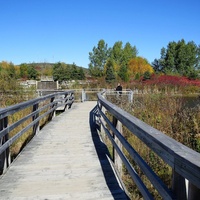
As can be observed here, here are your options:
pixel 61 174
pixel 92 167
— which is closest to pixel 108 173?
pixel 92 167

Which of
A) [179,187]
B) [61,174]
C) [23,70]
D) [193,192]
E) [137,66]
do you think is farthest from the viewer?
[23,70]

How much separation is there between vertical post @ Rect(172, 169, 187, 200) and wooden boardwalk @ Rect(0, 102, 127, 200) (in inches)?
65.5

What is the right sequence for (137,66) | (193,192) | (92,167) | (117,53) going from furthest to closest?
(117,53)
(137,66)
(92,167)
(193,192)

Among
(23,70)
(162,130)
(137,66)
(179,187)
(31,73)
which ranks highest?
(137,66)

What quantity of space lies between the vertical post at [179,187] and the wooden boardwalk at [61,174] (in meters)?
1.66

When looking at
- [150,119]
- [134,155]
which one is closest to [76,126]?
[150,119]

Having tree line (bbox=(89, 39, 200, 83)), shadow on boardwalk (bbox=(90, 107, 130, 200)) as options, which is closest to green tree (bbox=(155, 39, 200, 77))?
tree line (bbox=(89, 39, 200, 83))

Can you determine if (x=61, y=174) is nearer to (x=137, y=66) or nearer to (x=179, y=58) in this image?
(x=179, y=58)

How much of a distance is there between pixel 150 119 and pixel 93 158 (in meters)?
5.40

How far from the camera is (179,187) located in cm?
182

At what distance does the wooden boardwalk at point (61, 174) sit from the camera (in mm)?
3545

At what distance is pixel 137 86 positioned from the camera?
3177cm

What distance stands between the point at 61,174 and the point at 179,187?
2.82m

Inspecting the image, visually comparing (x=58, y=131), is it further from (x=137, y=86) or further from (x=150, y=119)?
(x=137, y=86)
